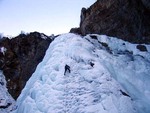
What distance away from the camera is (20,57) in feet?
34.6

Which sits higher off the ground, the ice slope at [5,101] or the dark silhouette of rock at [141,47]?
the dark silhouette of rock at [141,47]

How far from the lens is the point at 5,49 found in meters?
10.9

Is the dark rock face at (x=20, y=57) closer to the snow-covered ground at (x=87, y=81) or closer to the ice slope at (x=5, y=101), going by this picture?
the ice slope at (x=5, y=101)

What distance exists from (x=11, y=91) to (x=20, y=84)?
1.49ft

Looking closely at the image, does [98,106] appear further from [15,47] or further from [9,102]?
[15,47]

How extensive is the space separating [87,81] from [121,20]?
5518 mm

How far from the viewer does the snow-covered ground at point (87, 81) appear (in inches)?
257

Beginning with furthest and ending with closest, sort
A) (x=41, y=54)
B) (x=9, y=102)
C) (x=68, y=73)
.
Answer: (x=41, y=54), (x=9, y=102), (x=68, y=73)

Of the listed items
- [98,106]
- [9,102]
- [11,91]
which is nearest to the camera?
→ [98,106]

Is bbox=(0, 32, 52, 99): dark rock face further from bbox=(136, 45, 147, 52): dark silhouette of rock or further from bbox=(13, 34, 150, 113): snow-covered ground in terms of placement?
bbox=(136, 45, 147, 52): dark silhouette of rock

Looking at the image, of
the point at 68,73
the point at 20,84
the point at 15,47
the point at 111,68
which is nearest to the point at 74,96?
the point at 68,73

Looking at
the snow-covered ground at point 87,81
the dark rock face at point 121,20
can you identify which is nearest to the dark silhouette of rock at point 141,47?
the snow-covered ground at point 87,81

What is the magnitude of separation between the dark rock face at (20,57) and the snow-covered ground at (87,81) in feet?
4.94

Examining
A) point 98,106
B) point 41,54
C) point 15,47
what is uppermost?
point 15,47
